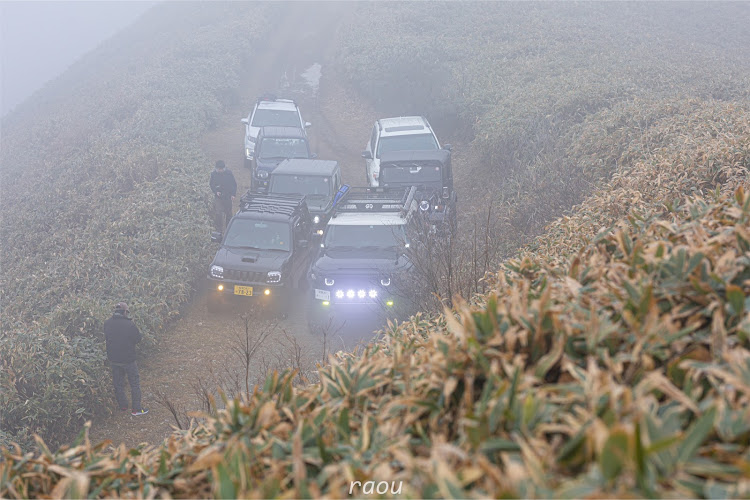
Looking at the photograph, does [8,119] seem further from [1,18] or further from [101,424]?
[1,18]

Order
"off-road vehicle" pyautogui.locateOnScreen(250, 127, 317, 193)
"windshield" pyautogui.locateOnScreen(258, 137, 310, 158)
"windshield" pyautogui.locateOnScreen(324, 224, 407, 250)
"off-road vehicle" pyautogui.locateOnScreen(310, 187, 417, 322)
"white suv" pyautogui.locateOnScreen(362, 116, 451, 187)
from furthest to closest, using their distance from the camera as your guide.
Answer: "windshield" pyautogui.locateOnScreen(258, 137, 310, 158) → "off-road vehicle" pyautogui.locateOnScreen(250, 127, 317, 193) → "white suv" pyautogui.locateOnScreen(362, 116, 451, 187) → "windshield" pyautogui.locateOnScreen(324, 224, 407, 250) → "off-road vehicle" pyautogui.locateOnScreen(310, 187, 417, 322)

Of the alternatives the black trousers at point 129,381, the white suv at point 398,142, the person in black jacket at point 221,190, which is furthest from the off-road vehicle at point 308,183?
the black trousers at point 129,381

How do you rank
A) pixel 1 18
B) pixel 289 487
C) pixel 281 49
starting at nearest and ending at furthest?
1. pixel 289 487
2. pixel 281 49
3. pixel 1 18

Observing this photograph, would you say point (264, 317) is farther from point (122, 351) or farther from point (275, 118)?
point (275, 118)

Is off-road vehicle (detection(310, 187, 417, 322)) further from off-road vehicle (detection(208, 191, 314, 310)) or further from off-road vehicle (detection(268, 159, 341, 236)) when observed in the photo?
off-road vehicle (detection(268, 159, 341, 236))

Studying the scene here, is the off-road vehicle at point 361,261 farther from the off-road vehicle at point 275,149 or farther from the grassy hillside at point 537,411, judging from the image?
the grassy hillside at point 537,411

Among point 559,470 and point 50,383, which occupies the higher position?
point 559,470

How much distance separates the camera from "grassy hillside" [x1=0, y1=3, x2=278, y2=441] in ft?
30.2

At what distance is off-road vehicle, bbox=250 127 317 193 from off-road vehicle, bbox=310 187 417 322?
5773mm

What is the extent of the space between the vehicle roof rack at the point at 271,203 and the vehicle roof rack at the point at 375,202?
38.6 inches

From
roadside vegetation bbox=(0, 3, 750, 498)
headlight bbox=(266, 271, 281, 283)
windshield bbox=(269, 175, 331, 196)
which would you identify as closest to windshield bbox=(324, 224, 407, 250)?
headlight bbox=(266, 271, 281, 283)

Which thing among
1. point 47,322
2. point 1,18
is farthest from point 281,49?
point 1,18

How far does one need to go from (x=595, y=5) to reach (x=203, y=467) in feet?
137

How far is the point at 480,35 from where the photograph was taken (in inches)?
1277
